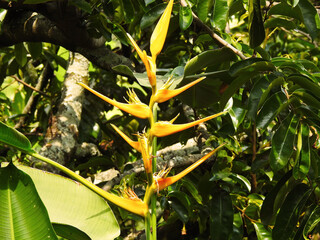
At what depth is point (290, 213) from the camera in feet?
4.54

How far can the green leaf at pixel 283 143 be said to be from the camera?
1285 millimetres

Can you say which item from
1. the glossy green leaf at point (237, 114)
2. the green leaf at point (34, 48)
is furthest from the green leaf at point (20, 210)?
the green leaf at point (34, 48)

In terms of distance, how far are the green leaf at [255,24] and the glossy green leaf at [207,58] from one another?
9cm

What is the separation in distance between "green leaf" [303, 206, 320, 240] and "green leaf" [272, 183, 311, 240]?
67 millimetres

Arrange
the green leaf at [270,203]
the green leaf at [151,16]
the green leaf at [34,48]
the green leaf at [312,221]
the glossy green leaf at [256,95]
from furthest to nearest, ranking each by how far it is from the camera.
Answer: the green leaf at [34,48]
the green leaf at [151,16]
the green leaf at [270,203]
the glossy green leaf at [256,95]
the green leaf at [312,221]

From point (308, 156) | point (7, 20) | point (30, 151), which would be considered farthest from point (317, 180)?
point (7, 20)

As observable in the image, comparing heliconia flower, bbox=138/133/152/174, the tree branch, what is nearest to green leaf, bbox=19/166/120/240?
heliconia flower, bbox=138/133/152/174

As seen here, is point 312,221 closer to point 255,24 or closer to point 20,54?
point 255,24

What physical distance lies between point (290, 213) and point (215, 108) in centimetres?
61

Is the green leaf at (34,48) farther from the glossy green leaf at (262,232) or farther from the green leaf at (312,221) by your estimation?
the green leaf at (312,221)

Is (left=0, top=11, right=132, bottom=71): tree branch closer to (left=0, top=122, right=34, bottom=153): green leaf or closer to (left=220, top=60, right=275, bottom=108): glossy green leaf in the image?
(left=220, top=60, right=275, bottom=108): glossy green leaf

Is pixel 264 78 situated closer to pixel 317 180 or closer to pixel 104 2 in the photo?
pixel 317 180

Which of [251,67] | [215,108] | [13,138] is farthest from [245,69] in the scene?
[13,138]

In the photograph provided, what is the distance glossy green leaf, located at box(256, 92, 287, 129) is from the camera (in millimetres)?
1335
